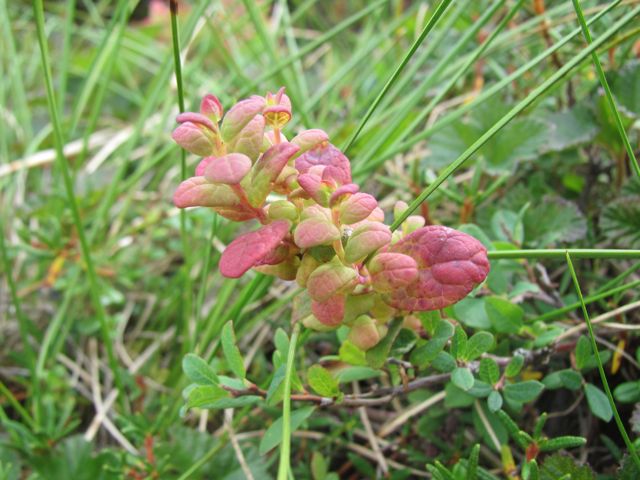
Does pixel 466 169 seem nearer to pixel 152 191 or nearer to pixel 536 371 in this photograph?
pixel 536 371

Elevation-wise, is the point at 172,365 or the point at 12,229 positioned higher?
the point at 12,229

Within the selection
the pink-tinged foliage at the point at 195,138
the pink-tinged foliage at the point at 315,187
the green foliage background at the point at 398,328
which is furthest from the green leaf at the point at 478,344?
the pink-tinged foliage at the point at 195,138

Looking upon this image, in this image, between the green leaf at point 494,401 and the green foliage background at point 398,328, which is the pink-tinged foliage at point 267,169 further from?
the green leaf at point 494,401

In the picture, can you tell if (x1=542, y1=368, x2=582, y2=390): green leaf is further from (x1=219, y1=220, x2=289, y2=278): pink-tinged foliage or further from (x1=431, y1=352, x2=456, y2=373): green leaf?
(x1=219, y1=220, x2=289, y2=278): pink-tinged foliage

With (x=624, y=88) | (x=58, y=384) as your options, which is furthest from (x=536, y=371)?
(x=58, y=384)

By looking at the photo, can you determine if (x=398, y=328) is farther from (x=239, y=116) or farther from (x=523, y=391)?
(x=239, y=116)

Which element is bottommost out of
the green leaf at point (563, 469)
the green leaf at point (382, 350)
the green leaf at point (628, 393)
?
the green leaf at point (563, 469)
